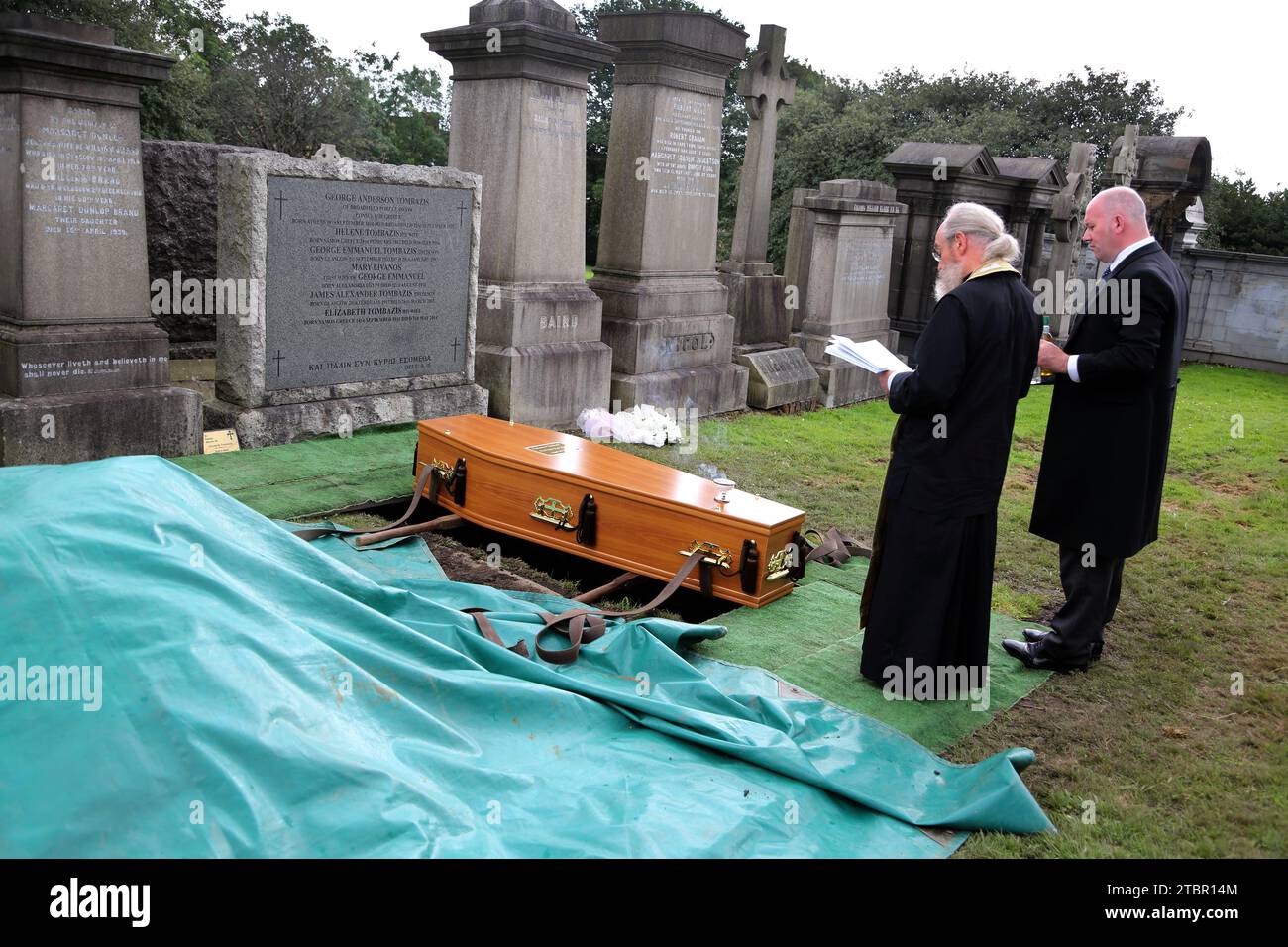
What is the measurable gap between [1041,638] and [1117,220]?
A: 1739 mm

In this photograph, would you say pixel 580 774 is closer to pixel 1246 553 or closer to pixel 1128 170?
pixel 1246 553

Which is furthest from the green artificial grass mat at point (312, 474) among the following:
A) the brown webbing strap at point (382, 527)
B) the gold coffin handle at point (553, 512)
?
the gold coffin handle at point (553, 512)

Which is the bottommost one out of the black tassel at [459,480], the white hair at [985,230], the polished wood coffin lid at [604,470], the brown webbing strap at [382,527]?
the brown webbing strap at [382,527]

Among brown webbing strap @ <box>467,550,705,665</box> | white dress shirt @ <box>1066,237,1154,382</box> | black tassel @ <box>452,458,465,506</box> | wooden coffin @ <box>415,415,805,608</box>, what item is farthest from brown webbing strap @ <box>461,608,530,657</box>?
white dress shirt @ <box>1066,237,1154,382</box>

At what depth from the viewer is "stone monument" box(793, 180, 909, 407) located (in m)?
10.3

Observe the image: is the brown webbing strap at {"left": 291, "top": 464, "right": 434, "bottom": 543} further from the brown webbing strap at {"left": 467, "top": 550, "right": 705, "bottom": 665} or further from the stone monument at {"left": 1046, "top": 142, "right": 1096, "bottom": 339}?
the stone monument at {"left": 1046, "top": 142, "right": 1096, "bottom": 339}

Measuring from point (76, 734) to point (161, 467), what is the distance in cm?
117

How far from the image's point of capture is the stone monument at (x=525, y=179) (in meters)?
7.38

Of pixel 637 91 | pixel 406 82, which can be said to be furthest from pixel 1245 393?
pixel 406 82

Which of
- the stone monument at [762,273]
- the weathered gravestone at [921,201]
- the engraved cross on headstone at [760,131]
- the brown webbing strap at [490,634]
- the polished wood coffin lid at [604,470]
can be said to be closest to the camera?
the brown webbing strap at [490,634]

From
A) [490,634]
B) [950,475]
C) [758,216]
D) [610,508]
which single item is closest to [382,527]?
[610,508]

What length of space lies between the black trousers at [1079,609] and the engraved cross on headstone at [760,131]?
7.26m

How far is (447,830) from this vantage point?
2504 millimetres

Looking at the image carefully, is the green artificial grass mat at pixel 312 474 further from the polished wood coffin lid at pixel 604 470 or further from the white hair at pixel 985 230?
the white hair at pixel 985 230
